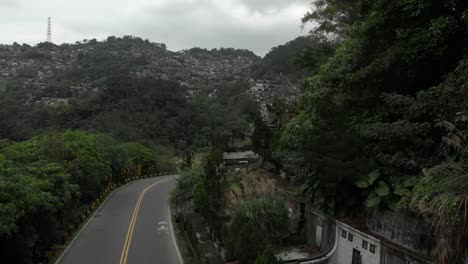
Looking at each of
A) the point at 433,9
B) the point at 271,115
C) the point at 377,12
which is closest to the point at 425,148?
the point at 433,9

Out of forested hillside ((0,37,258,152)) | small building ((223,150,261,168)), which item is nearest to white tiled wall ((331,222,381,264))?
small building ((223,150,261,168))

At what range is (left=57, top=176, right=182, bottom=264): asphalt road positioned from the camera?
18531 mm

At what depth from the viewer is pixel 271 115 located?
109ft

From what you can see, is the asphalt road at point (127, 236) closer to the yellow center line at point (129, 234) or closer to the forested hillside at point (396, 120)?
the yellow center line at point (129, 234)

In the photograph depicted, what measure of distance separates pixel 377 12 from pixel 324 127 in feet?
15.1

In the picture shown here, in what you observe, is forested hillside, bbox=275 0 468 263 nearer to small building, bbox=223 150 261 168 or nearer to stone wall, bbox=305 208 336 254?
stone wall, bbox=305 208 336 254

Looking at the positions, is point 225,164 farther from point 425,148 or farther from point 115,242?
point 425,148

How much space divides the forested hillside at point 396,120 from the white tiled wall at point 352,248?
813 mm

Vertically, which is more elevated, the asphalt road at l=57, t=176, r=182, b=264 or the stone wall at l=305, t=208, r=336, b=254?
the stone wall at l=305, t=208, r=336, b=254

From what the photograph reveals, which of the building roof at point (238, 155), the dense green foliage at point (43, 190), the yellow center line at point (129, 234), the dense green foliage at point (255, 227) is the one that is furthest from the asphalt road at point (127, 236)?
the building roof at point (238, 155)

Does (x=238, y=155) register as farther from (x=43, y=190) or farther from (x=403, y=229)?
(x=403, y=229)

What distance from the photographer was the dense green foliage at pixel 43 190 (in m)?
13.8

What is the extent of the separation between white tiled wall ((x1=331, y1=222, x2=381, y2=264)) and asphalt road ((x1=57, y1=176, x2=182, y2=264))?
27.1ft

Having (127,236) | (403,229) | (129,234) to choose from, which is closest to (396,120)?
(403,229)
